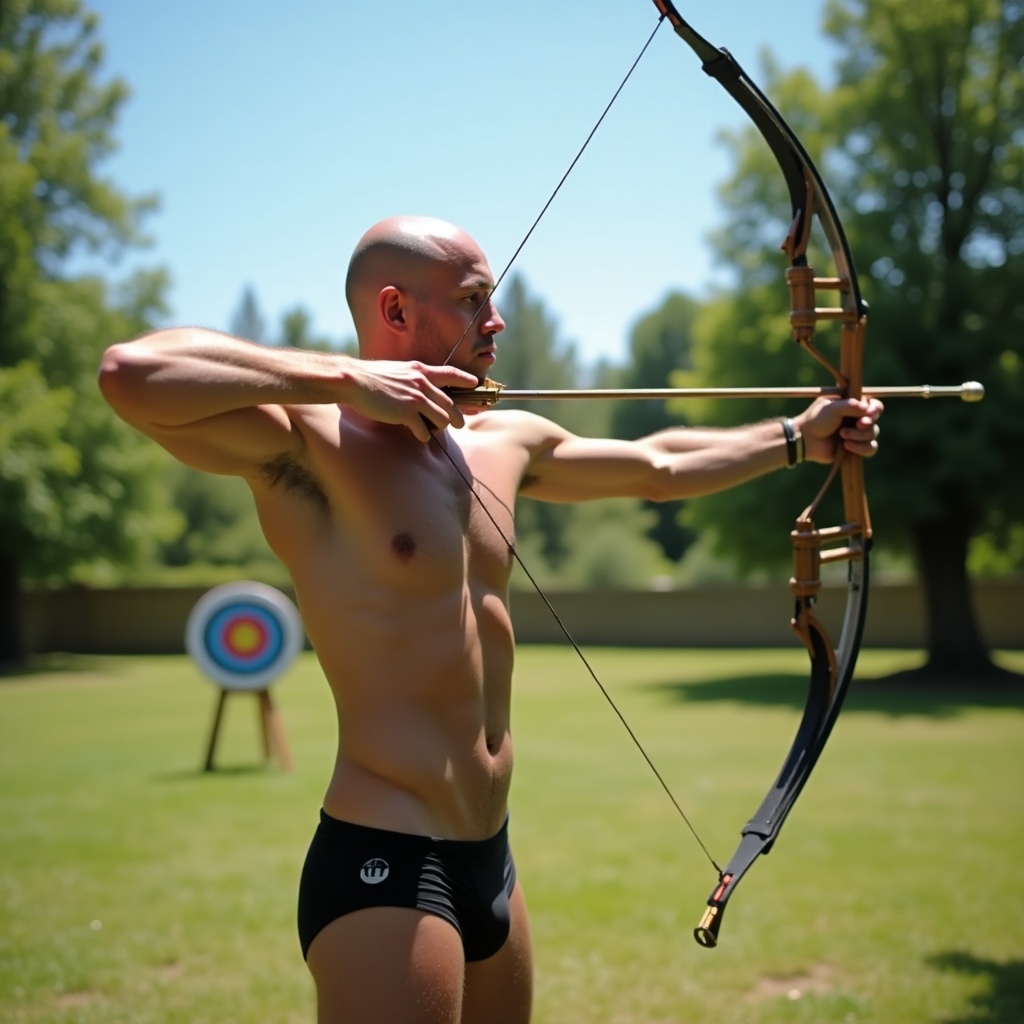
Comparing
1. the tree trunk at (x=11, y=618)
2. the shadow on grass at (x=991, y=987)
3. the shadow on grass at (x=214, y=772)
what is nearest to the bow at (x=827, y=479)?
the shadow on grass at (x=991, y=987)

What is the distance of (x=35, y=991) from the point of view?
4.56 m

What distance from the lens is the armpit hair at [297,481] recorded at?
7.29ft

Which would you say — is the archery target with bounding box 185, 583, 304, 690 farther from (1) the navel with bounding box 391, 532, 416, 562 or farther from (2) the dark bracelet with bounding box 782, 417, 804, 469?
(1) the navel with bounding box 391, 532, 416, 562

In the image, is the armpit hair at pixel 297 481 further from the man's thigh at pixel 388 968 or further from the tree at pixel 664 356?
the tree at pixel 664 356

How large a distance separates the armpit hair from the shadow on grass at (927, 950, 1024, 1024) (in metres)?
3.21

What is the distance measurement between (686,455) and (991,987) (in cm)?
280

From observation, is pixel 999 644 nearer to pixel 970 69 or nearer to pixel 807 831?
→ pixel 970 69

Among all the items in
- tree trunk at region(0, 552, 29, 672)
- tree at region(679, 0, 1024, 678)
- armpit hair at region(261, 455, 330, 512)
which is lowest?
Answer: tree trunk at region(0, 552, 29, 672)

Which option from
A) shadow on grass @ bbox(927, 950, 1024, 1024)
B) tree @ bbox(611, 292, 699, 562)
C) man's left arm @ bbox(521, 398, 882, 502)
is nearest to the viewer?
man's left arm @ bbox(521, 398, 882, 502)

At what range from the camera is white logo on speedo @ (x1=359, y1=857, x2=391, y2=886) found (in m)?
2.10

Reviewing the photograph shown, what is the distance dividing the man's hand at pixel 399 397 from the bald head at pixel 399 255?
250 mm

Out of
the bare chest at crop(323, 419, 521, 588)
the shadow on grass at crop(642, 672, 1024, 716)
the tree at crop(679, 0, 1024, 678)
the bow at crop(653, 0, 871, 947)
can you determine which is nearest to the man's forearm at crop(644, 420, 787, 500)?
the bow at crop(653, 0, 871, 947)

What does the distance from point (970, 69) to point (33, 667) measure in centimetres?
1969

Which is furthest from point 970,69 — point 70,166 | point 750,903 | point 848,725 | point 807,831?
point 70,166
